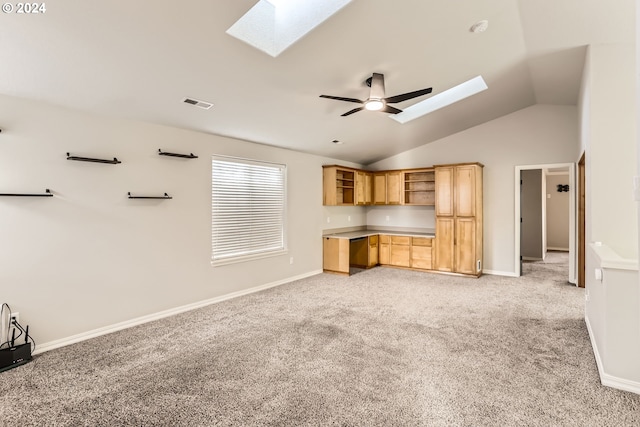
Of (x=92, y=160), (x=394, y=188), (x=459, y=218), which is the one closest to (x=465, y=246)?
(x=459, y=218)

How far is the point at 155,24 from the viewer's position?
2.35 metres

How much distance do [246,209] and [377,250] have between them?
329 cm

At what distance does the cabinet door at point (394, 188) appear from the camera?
696 centimetres

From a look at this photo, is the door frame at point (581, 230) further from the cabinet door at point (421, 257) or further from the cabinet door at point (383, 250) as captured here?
the cabinet door at point (383, 250)

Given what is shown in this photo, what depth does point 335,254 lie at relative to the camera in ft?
20.6

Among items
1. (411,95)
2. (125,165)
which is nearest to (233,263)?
(125,165)

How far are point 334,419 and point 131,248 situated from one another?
295 cm

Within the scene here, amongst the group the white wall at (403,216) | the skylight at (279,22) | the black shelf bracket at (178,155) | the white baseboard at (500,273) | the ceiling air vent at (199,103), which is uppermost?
the skylight at (279,22)

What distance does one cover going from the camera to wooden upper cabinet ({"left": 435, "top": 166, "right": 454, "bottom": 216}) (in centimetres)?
610

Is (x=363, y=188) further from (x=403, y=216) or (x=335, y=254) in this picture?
(x=335, y=254)

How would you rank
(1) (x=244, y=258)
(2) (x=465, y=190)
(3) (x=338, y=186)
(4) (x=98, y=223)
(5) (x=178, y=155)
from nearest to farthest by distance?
(4) (x=98, y=223) < (5) (x=178, y=155) < (1) (x=244, y=258) < (2) (x=465, y=190) < (3) (x=338, y=186)

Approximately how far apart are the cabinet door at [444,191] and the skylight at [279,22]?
14.2 ft

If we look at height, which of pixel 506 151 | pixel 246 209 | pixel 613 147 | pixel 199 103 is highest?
pixel 199 103

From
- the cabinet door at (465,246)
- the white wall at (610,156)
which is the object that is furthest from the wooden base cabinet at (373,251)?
the white wall at (610,156)
